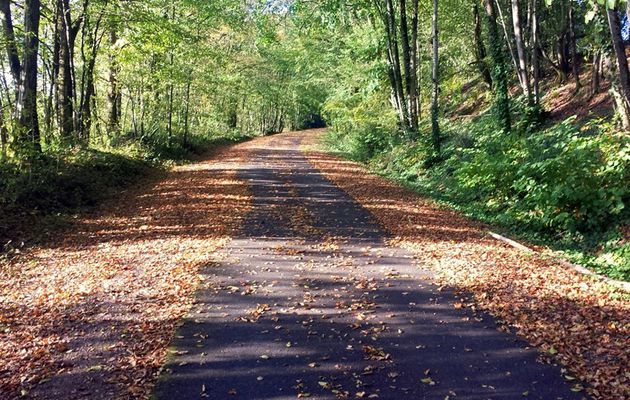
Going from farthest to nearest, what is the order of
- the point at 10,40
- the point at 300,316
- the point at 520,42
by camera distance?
1. the point at 520,42
2. the point at 10,40
3. the point at 300,316

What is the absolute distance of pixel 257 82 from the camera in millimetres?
39844

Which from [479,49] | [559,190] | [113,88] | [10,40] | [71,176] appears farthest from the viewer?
[479,49]

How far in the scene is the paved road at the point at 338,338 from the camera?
4098 mm

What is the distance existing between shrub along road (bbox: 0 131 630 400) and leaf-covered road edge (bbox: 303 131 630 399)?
0.02m

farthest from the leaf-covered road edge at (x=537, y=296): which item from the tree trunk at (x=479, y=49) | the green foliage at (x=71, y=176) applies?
the tree trunk at (x=479, y=49)

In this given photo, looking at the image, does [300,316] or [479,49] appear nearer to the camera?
[300,316]

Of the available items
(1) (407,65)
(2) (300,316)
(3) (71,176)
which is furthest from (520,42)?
(3) (71,176)

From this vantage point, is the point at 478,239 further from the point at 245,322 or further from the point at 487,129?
the point at 487,129

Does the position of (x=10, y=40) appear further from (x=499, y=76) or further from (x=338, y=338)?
(x=499, y=76)

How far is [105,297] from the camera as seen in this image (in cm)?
610

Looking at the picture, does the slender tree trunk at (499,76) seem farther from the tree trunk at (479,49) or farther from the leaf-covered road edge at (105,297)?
the tree trunk at (479,49)

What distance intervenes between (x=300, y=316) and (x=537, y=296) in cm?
290

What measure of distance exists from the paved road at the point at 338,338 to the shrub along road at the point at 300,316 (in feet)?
0.06

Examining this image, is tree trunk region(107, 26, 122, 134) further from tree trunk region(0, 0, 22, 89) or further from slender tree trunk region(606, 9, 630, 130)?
slender tree trunk region(606, 9, 630, 130)
